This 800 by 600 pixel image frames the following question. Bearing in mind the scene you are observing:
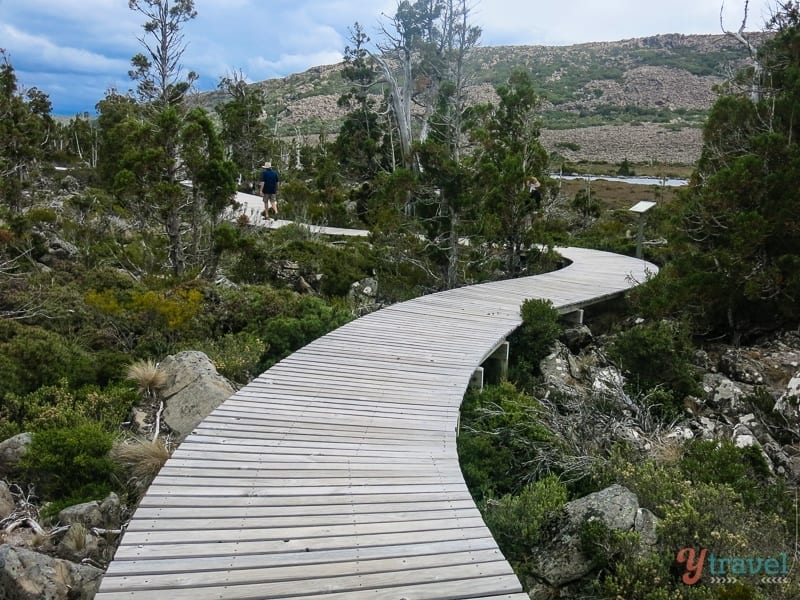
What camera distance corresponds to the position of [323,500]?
4.77m

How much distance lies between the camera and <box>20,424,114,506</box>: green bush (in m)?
6.71

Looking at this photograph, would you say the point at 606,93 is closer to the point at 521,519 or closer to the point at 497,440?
the point at 497,440

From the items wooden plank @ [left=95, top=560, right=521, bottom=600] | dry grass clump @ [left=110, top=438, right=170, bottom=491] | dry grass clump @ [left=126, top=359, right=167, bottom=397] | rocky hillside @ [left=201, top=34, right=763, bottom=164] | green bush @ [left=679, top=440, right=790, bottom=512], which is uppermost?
rocky hillside @ [left=201, top=34, right=763, bottom=164]

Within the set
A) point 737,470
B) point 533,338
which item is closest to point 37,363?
point 533,338

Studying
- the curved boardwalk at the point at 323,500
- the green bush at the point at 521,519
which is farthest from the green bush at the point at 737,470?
the curved boardwalk at the point at 323,500

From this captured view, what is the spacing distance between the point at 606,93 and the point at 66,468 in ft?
387

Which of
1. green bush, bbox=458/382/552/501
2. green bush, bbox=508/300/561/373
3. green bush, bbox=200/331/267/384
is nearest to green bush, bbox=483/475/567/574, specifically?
green bush, bbox=458/382/552/501

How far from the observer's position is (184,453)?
17.7ft

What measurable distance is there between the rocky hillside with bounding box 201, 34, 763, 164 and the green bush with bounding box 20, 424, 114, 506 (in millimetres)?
59259

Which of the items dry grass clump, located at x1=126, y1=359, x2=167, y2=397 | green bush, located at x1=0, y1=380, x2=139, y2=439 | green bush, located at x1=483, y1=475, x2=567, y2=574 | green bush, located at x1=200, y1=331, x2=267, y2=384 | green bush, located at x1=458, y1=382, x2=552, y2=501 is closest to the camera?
green bush, located at x1=483, y1=475, x2=567, y2=574

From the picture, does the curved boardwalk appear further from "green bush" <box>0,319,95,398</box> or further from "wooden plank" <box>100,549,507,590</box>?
"green bush" <box>0,319,95,398</box>

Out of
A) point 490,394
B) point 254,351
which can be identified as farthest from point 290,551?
point 254,351

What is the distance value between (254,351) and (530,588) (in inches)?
230

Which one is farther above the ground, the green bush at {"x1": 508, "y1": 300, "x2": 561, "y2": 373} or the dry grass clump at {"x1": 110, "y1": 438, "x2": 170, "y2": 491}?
the green bush at {"x1": 508, "y1": 300, "x2": 561, "y2": 373}
